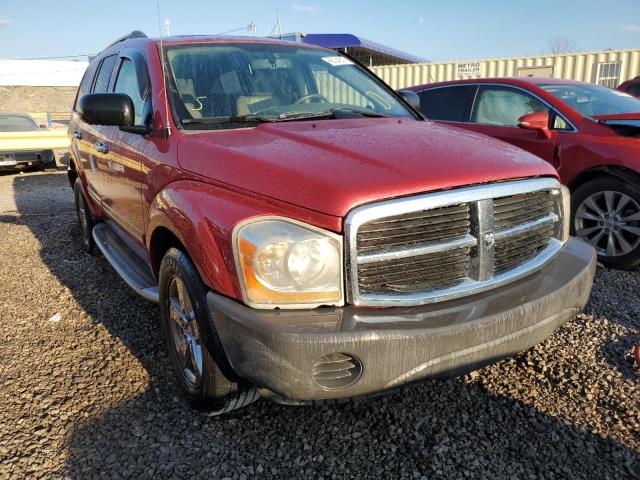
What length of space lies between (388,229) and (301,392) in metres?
0.68

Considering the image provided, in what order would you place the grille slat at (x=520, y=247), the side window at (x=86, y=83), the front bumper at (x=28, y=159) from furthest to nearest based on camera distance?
1. the front bumper at (x=28, y=159)
2. the side window at (x=86, y=83)
3. the grille slat at (x=520, y=247)

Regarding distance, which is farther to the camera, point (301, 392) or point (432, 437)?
point (432, 437)

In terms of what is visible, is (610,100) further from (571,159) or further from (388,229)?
(388,229)

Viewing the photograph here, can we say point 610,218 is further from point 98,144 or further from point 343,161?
point 98,144

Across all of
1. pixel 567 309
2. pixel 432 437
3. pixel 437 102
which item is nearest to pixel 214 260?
pixel 432 437

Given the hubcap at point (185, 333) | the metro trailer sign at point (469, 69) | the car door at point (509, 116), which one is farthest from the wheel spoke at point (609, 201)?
the metro trailer sign at point (469, 69)

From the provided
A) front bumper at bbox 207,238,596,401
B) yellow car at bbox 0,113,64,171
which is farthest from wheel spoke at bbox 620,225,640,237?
yellow car at bbox 0,113,64,171

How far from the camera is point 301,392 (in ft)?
6.14

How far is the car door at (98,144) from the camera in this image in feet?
12.4

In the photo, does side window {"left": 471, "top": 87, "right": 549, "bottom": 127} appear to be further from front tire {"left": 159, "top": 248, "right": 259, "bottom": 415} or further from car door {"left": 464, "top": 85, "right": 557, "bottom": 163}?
front tire {"left": 159, "top": 248, "right": 259, "bottom": 415}

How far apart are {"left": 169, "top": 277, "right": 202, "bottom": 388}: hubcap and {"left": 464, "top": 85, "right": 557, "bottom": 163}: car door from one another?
3.88 meters

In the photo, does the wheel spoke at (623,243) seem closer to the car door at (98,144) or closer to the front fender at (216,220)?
the front fender at (216,220)

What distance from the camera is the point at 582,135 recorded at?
15.5ft

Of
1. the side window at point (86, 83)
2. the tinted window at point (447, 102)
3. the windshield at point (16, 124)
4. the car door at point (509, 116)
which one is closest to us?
the side window at point (86, 83)
